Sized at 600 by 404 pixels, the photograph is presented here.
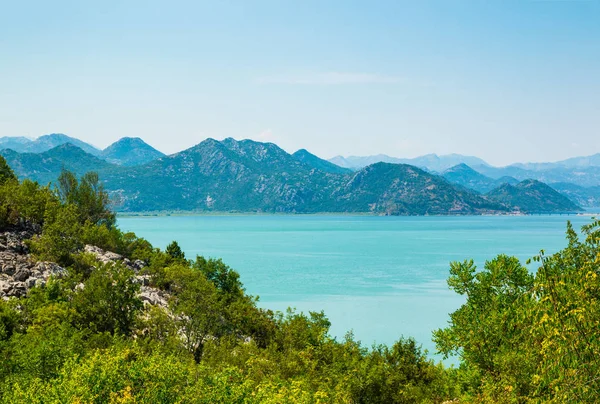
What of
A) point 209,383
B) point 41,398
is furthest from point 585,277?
point 41,398

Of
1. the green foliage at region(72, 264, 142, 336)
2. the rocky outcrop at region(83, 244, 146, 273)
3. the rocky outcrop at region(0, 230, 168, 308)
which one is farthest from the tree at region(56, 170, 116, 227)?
the green foliage at region(72, 264, 142, 336)

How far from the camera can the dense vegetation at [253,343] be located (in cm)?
1195

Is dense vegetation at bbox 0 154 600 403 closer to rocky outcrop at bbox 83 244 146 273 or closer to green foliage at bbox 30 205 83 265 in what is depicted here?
green foliage at bbox 30 205 83 265

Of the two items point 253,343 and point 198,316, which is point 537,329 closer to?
point 253,343

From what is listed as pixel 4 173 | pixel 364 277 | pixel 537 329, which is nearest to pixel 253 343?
pixel 537 329

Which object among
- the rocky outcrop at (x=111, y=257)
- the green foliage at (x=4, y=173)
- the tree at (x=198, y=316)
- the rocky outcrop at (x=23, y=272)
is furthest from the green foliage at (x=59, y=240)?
the green foliage at (x=4, y=173)

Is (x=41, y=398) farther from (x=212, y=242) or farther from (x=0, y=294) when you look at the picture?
(x=212, y=242)

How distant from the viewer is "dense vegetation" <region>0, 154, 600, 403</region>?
12.0 meters

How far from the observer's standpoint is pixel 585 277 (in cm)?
1171

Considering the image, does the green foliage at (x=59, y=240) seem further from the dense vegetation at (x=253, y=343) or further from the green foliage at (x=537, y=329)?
the green foliage at (x=537, y=329)

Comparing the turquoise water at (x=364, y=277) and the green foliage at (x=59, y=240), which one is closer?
the green foliage at (x=59, y=240)

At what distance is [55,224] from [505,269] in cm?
4782

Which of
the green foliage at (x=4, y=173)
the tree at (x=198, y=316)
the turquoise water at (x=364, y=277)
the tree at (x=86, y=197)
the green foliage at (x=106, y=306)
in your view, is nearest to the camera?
the green foliage at (x=106, y=306)

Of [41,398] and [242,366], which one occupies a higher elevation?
[41,398]
